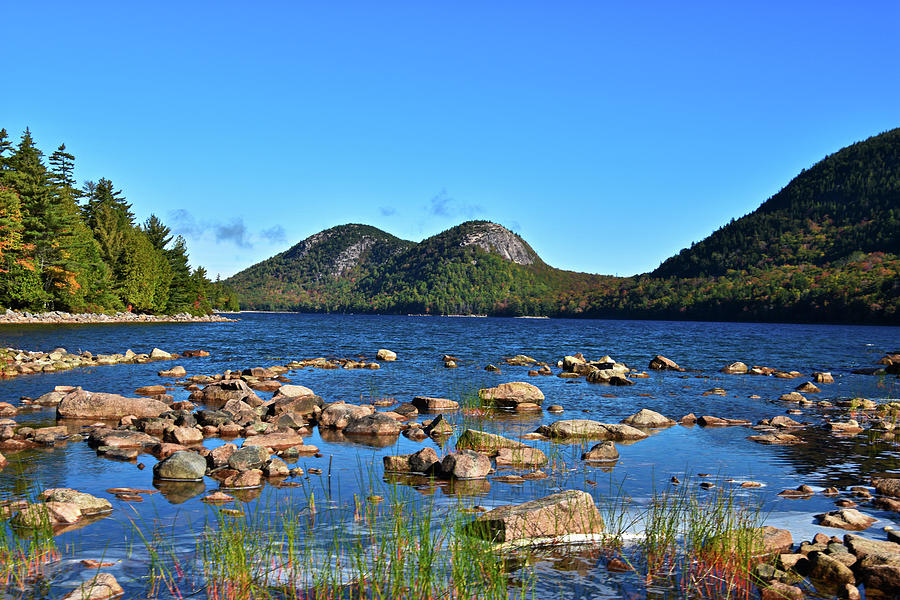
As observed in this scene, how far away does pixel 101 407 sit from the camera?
70.6 feet

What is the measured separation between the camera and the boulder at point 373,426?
19.9 meters

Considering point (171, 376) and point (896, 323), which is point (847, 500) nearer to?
point (171, 376)

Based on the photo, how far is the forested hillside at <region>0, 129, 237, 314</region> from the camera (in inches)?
2820

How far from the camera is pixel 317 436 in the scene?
19.5 metres

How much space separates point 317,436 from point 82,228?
86.9m

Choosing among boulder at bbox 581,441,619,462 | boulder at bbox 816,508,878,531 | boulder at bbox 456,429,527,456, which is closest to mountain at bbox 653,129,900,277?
boulder at bbox 581,441,619,462

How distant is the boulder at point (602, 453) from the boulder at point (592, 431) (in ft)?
7.41

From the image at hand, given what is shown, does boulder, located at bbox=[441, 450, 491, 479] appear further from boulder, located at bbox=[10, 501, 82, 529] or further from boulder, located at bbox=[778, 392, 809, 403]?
boulder, located at bbox=[778, 392, 809, 403]

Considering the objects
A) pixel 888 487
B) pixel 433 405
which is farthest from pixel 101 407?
pixel 888 487

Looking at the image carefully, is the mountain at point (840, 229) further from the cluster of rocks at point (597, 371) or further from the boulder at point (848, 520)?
the boulder at point (848, 520)

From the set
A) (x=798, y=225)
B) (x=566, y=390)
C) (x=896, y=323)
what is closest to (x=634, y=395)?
(x=566, y=390)

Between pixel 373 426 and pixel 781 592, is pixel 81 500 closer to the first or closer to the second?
pixel 373 426

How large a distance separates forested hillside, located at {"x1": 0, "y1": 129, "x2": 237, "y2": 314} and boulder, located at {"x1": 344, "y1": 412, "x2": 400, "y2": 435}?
6266cm

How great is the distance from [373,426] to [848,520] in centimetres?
1306
